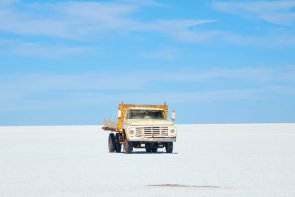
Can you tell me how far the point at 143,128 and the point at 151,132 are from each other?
1.35ft

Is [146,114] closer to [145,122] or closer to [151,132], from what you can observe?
[145,122]

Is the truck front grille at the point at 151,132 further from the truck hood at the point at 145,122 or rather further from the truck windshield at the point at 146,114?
the truck windshield at the point at 146,114

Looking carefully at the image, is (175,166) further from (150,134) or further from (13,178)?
(150,134)

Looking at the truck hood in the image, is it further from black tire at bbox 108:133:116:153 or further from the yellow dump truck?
black tire at bbox 108:133:116:153

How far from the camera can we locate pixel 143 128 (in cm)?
3291

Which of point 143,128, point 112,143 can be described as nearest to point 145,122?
point 143,128

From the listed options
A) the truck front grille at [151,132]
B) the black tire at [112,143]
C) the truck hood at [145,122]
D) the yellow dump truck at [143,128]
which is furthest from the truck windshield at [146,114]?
the truck front grille at [151,132]

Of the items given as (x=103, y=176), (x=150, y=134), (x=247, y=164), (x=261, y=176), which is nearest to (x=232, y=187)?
(x=261, y=176)

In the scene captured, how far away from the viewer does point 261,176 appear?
19.5 m

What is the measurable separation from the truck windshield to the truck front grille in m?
1.70

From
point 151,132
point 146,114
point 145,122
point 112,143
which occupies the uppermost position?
point 146,114

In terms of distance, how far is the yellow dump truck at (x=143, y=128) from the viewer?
32.9 meters

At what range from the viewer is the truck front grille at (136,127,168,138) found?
32.9m

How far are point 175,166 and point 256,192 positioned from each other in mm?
8317
